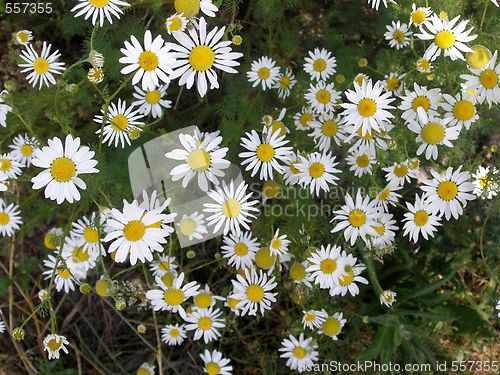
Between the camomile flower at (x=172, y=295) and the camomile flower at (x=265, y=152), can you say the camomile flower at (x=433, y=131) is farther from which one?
the camomile flower at (x=172, y=295)

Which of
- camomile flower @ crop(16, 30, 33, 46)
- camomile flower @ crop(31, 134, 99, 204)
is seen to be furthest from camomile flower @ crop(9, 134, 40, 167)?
camomile flower @ crop(31, 134, 99, 204)

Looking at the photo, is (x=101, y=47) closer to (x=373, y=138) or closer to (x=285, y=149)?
(x=285, y=149)

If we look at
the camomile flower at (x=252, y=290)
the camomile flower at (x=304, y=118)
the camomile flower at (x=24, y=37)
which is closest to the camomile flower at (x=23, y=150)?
the camomile flower at (x=24, y=37)

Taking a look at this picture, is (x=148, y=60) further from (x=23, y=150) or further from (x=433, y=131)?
(x=433, y=131)

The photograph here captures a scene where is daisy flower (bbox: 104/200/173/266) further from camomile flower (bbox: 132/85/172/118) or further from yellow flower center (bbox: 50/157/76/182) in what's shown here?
camomile flower (bbox: 132/85/172/118)

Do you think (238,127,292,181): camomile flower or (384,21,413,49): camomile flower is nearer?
(238,127,292,181): camomile flower

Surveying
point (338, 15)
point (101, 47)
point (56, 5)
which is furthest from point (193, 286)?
point (56, 5)

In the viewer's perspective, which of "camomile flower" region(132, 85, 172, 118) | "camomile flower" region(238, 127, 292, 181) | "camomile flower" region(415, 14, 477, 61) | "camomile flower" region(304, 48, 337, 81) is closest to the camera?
"camomile flower" region(415, 14, 477, 61)
